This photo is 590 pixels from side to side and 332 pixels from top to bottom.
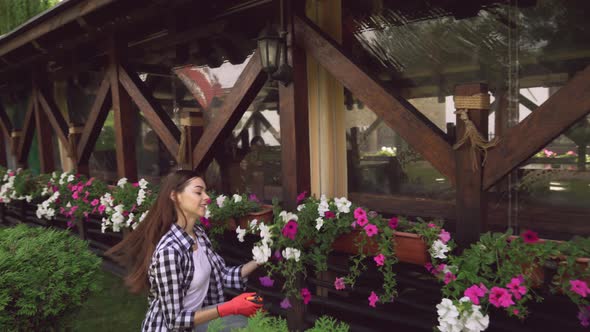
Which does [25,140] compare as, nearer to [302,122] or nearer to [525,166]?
[302,122]

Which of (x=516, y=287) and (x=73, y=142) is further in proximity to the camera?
(x=73, y=142)

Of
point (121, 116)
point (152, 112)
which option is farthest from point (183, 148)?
point (121, 116)

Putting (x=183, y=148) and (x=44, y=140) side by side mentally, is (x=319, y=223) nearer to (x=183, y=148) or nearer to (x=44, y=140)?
(x=183, y=148)

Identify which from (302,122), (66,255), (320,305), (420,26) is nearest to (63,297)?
(66,255)

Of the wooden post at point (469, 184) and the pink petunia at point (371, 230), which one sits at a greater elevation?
the wooden post at point (469, 184)

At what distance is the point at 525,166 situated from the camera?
3.33 metres

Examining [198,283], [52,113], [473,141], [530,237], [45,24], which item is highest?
[45,24]

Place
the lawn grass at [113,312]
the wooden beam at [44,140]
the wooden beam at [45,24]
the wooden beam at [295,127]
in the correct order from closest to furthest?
the wooden beam at [295,127], the lawn grass at [113,312], the wooden beam at [45,24], the wooden beam at [44,140]

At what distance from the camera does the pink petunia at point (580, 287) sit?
1.94m

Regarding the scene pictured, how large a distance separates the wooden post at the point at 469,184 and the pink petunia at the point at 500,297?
16.6 inches

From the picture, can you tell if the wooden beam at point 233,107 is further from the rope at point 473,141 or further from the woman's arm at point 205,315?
the woman's arm at point 205,315

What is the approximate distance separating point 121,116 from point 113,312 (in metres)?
2.16

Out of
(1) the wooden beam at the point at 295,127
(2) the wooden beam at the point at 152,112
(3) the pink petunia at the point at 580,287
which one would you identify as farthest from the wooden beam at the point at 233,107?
(3) the pink petunia at the point at 580,287

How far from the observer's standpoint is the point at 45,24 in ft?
15.7
